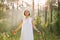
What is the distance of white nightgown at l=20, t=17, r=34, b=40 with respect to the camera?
174 cm

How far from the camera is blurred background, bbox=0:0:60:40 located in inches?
68.7

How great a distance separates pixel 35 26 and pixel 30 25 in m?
0.05

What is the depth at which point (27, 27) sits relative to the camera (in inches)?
68.9

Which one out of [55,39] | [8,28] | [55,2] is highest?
[55,2]

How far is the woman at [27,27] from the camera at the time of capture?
68.7 inches

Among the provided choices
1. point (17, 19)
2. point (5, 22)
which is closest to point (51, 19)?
point (17, 19)

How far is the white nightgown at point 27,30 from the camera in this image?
1.74 m

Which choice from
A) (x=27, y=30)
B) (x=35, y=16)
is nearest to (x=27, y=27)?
(x=27, y=30)

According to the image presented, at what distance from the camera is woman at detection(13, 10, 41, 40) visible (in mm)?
1744

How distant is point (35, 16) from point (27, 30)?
0.17m

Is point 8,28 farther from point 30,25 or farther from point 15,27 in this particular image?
point 30,25

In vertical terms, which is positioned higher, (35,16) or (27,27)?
(35,16)

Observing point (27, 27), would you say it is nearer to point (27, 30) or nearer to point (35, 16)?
point (27, 30)

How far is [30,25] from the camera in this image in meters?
1.76
